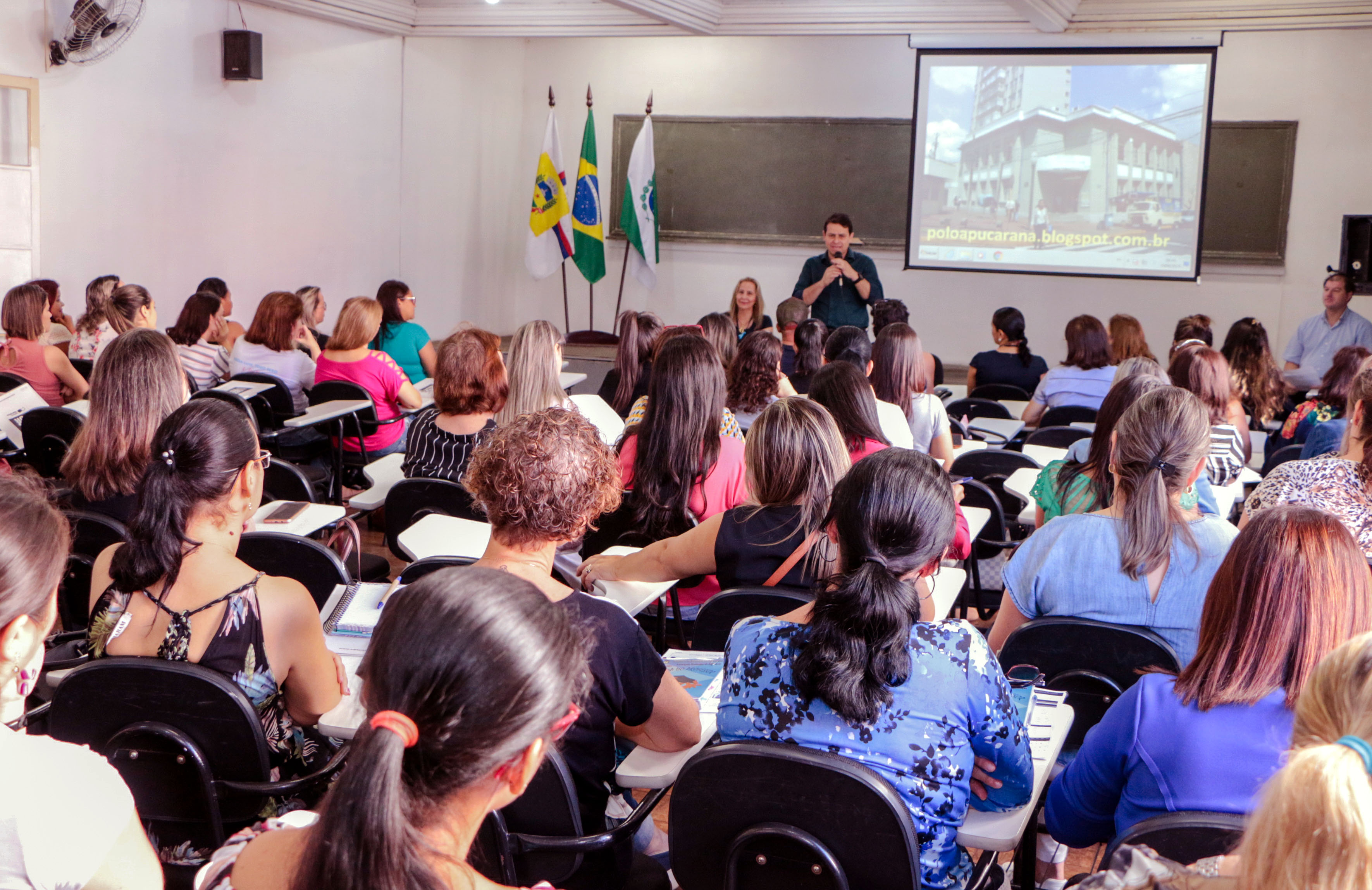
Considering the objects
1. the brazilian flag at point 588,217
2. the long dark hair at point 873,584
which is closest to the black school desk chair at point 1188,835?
the long dark hair at point 873,584

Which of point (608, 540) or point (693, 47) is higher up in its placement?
point (693, 47)

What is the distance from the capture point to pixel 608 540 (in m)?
3.50

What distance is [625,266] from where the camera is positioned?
1010cm

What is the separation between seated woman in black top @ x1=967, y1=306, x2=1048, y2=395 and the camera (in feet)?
20.9

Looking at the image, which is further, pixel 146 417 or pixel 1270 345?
pixel 1270 345

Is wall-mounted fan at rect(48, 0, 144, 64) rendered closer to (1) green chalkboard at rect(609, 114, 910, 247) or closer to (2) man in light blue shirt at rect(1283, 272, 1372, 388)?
(1) green chalkboard at rect(609, 114, 910, 247)

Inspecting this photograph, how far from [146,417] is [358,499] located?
0.73m

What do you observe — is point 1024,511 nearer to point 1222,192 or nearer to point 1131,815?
point 1131,815

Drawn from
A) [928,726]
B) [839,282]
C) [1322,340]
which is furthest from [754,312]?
[928,726]

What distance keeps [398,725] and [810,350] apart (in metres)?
4.65

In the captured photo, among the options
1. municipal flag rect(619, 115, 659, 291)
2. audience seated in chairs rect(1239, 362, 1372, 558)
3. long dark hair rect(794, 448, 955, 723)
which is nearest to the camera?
long dark hair rect(794, 448, 955, 723)

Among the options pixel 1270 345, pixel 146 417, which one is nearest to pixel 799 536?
pixel 146 417

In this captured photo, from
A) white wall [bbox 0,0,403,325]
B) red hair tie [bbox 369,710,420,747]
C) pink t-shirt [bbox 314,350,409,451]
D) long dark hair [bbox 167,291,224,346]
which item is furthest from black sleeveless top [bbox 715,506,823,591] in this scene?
white wall [bbox 0,0,403,325]

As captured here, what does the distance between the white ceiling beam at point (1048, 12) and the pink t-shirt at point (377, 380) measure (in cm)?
456
